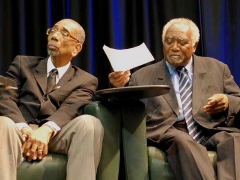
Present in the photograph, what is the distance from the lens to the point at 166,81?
8.17 ft

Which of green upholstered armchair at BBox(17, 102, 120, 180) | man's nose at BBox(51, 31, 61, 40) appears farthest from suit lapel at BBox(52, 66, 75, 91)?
green upholstered armchair at BBox(17, 102, 120, 180)

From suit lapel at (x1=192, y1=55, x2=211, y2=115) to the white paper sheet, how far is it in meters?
0.41

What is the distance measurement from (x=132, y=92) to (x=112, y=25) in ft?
3.89

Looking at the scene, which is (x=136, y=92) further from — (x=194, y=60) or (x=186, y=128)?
(x=194, y=60)

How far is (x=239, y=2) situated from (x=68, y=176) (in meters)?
1.96

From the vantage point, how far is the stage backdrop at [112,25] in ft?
10.1

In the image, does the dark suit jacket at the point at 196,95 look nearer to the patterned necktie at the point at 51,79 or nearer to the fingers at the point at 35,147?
the patterned necktie at the point at 51,79

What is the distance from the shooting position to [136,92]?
6.68 feet

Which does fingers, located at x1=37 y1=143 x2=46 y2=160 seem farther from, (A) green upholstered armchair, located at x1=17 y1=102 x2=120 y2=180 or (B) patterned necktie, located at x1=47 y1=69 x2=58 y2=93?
(B) patterned necktie, located at x1=47 y1=69 x2=58 y2=93

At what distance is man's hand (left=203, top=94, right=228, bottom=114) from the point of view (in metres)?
2.26

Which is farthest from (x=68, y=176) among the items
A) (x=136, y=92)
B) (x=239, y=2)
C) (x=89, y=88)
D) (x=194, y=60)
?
(x=239, y=2)

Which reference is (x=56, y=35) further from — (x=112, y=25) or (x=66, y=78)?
(x=112, y=25)

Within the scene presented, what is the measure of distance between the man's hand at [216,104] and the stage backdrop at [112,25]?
902 mm

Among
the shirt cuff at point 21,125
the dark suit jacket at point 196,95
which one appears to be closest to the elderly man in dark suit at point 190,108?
the dark suit jacket at point 196,95
